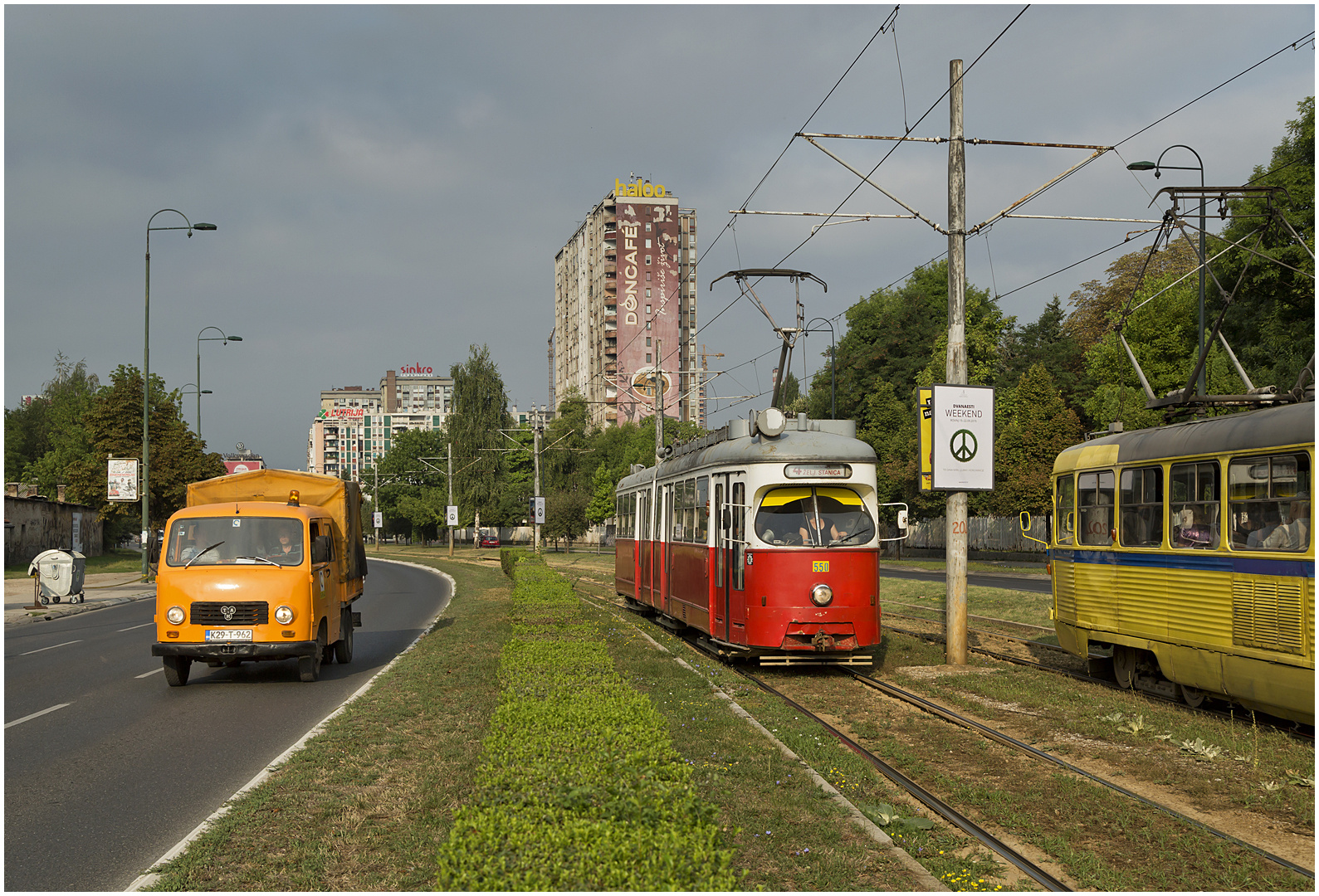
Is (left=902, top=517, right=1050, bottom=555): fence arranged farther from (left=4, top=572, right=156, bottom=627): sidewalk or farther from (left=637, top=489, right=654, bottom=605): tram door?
(left=4, top=572, right=156, bottom=627): sidewalk

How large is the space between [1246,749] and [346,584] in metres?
12.6

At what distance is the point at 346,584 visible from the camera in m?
17.3

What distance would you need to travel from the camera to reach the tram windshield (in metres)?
14.5

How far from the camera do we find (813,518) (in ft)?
48.1

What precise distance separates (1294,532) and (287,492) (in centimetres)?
1332

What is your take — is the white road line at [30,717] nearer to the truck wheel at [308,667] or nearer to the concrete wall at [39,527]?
the truck wheel at [308,667]

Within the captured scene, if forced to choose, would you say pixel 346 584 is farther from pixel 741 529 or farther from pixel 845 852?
pixel 845 852

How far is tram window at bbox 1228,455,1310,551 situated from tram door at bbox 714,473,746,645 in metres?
6.06

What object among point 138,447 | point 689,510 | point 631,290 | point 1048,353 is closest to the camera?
point 689,510

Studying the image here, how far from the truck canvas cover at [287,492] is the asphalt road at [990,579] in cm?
1868

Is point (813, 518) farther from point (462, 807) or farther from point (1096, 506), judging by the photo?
point (462, 807)

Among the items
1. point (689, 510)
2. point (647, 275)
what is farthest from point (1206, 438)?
point (647, 275)

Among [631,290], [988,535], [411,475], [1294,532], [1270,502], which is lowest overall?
[988,535]

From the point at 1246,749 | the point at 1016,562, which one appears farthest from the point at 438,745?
the point at 1016,562
